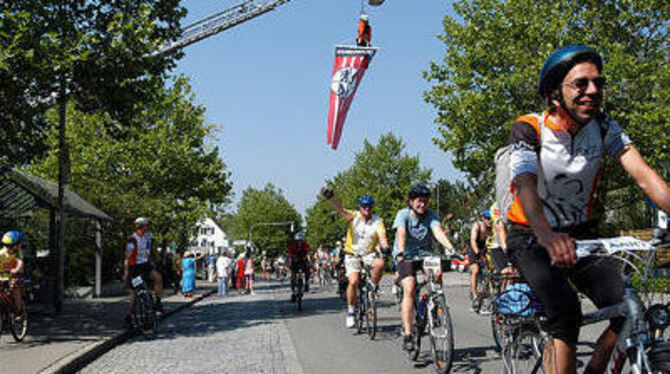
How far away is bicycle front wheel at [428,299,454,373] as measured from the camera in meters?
6.22

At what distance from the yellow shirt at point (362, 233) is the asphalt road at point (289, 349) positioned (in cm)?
126

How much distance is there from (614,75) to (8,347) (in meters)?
19.6

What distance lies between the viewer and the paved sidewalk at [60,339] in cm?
771

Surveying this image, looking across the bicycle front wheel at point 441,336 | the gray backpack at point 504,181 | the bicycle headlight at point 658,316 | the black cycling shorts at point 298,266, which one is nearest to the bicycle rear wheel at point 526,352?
the gray backpack at point 504,181

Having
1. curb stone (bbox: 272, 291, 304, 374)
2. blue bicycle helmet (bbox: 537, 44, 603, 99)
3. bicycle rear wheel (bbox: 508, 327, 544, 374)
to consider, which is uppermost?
blue bicycle helmet (bbox: 537, 44, 603, 99)

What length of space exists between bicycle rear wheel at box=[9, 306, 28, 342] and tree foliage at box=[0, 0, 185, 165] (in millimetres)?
3019

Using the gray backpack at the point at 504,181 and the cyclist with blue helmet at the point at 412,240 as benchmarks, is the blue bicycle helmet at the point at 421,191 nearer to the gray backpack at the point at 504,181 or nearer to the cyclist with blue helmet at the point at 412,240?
the cyclist with blue helmet at the point at 412,240

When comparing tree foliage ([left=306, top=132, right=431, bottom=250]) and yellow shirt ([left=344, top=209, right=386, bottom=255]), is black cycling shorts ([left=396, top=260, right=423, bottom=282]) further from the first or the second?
tree foliage ([left=306, top=132, right=431, bottom=250])

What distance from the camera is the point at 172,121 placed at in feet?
113

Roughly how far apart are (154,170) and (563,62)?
101ft

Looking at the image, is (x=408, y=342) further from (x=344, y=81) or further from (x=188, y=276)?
(x=188, y=276)

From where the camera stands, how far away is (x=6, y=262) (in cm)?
1023

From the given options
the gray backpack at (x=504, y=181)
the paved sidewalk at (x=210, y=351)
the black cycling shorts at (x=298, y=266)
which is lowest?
the paved sidewalk at (x=210, y=351)

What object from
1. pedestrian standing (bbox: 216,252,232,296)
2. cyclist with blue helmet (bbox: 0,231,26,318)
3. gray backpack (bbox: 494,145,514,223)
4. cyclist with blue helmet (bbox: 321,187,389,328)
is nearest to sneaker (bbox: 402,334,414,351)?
cyclist with blue helmet (bbox: 321,187,389,328)
